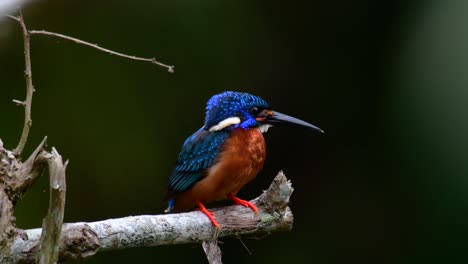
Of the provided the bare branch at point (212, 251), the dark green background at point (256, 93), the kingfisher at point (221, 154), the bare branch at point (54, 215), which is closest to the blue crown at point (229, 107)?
the kingfisher at point (221, 154)

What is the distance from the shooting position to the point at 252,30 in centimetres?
488

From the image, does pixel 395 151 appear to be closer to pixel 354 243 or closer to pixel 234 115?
pixel 354 243

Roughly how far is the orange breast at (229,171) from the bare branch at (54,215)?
1.07 meters

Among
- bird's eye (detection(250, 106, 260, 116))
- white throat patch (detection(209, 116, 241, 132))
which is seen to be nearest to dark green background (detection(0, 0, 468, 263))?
bird's eye (detection(250, 106, 260, 116))

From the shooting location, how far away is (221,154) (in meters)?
3.25

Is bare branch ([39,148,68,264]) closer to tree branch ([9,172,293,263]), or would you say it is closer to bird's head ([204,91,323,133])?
tree branch ([9,172,293,263])

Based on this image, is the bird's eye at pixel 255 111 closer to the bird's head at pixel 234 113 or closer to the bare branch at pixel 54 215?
the bird's head at pixel 234 113

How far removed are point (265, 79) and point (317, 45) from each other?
381mm

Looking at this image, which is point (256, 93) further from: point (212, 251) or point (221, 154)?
point (212, 251)

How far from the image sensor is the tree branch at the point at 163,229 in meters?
2.32

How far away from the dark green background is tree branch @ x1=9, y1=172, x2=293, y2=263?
168cm

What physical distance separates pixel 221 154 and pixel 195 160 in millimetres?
110

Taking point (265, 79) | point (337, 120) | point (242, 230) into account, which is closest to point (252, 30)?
point (265, 79)

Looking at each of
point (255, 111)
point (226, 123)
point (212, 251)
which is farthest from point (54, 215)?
point (255, 111)
